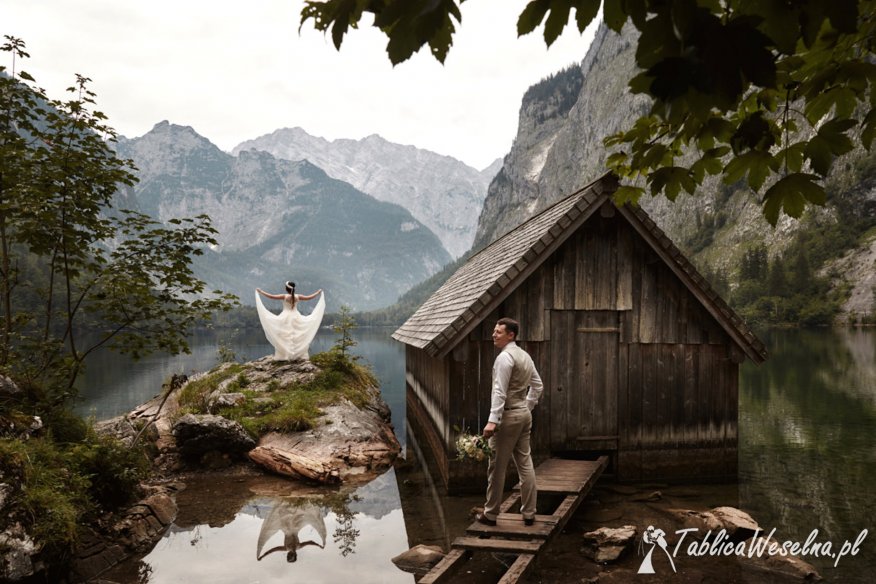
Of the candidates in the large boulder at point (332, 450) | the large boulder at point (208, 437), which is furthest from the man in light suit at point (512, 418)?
the large boulder at point (208, 437)

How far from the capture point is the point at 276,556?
7.61 metres

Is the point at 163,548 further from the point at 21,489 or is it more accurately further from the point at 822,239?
the point at 822,239

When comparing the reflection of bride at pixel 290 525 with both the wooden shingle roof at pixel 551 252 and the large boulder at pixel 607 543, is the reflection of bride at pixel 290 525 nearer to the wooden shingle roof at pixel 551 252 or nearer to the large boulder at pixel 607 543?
the wooden shingle roof at pixel 551 252

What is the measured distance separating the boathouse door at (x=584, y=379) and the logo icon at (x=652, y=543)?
251 cm

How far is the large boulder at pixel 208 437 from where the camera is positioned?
11695 mm

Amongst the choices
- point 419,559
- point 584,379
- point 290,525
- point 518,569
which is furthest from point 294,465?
point 518,569

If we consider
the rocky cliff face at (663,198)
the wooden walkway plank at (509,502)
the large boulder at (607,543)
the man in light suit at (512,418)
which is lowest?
the large boulder at (607,543)

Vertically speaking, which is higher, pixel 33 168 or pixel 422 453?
pixel 33 168

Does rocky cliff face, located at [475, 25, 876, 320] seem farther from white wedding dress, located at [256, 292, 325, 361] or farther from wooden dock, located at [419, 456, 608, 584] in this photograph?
wooden dock, located at [419, 456, 608, 584]

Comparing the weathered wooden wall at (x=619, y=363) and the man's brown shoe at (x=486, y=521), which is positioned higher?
the weathered wooden wall at (x=619, y=363)

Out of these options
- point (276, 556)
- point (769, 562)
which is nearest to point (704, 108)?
point (769, 562)

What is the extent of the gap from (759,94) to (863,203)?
402ft

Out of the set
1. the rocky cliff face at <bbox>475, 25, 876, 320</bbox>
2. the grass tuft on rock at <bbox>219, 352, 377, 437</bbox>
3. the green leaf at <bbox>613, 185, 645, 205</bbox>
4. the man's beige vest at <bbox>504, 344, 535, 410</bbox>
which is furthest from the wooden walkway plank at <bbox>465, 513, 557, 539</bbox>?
the rocky cliff face at <bbox>475, 25, 876, 320</bbox>

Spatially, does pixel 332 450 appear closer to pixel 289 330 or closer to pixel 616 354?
pixel 289 330
